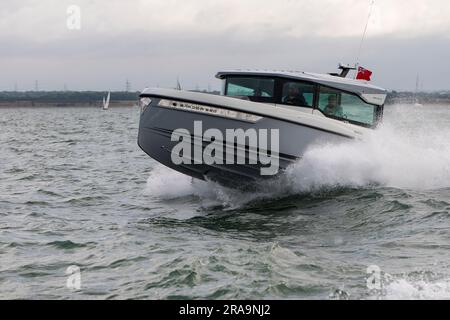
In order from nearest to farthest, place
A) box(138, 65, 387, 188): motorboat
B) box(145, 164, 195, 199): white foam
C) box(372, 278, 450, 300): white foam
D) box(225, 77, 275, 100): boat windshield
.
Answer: box(372, 278, 450, 300): white foam → box(138, 65, 387, 188): motorboat → box(225, 77, 275, 100): boat windshield → box(145, 164, 195, 199): white foam

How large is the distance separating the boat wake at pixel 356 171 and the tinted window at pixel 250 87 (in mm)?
1336

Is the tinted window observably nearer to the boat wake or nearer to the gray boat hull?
the gray boat hull

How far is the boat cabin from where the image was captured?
11.6 m

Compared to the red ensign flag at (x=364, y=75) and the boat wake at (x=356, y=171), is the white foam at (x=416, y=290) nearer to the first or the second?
the boat wake at (x=356, y=171)

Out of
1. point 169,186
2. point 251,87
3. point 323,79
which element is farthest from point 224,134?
Answer: point 169,186

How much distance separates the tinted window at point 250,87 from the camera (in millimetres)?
11633

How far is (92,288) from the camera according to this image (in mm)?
6703

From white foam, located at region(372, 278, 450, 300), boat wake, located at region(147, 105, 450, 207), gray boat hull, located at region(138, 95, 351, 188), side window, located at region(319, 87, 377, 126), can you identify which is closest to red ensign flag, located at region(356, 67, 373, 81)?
boat wake, located at region(147, 105, 450, 207)

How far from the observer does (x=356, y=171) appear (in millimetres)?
11969

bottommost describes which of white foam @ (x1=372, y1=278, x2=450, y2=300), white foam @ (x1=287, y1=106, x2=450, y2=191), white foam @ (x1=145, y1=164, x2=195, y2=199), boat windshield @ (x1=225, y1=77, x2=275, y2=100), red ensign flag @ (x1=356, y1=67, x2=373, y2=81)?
white foam @ (x1=145, y1=164, x2=195, y2=199)

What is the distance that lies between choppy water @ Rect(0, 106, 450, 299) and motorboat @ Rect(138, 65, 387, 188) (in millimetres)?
417

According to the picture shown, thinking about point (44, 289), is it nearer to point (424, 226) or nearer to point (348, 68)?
point (424, 226)

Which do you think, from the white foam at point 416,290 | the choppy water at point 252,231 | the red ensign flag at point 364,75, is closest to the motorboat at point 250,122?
the choppy water at point 252,231
